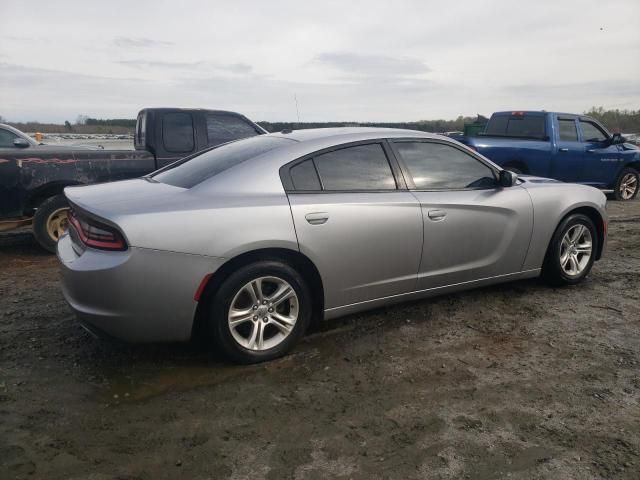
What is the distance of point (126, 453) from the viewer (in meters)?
2.43

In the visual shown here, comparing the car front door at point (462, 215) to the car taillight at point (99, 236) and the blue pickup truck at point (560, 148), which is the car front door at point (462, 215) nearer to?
the car taillight at point (99, 236)

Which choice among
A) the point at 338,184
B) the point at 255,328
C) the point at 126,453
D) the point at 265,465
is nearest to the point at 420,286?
the point at 338,184

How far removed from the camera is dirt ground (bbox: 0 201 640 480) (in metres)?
2.37

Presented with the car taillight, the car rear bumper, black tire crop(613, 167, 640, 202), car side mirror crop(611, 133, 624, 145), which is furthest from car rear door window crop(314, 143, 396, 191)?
black tire crop(613, 167, 640, 202)

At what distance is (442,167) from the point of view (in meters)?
4.11

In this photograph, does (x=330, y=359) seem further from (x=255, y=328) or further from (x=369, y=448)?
(x=369, y=448)

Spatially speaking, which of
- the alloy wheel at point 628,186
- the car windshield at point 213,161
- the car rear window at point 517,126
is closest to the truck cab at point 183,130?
the car windshield at point 213,161

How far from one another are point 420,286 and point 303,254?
1078mm

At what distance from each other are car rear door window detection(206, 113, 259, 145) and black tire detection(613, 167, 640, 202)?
7890mm

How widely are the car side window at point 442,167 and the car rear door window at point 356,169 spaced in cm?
21

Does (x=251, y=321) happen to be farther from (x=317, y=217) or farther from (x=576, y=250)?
(x=576, y=250)

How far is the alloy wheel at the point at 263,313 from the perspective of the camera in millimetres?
3217

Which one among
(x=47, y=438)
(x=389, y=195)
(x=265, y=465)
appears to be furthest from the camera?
(x=389, y=195)

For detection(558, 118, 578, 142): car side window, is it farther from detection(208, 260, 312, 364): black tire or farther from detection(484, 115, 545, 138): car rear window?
detection(208, 260, 312, 364): black tire
